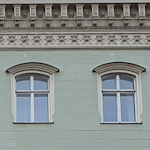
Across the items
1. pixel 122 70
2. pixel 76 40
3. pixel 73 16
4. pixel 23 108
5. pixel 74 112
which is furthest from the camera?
pixel 73 16

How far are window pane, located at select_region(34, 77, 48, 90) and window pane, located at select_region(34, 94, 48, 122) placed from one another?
27cm

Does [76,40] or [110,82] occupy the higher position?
[76,40]

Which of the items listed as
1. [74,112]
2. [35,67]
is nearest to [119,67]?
[74,112]

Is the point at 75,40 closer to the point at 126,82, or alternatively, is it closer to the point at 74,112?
the point at 126,82

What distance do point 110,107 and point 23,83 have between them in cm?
304

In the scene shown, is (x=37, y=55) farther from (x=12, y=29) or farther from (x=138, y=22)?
(x=138, y=22)

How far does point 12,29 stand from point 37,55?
1272 mm

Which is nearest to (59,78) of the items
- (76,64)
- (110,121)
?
(76,64)

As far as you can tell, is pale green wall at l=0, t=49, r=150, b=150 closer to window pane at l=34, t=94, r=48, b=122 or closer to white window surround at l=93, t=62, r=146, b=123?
white window surround at l=93, t=62, r=146, b=123

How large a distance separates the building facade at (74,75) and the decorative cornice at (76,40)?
34 millimetres

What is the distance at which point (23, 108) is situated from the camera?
23.7 m

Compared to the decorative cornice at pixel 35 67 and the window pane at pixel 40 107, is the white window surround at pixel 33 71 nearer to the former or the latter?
the decorative cornice at pixel 35 67

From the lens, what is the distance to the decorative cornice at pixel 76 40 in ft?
79.2

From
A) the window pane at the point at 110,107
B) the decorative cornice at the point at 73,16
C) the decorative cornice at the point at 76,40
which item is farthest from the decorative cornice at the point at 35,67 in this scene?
the window pane at the point at 110,107
